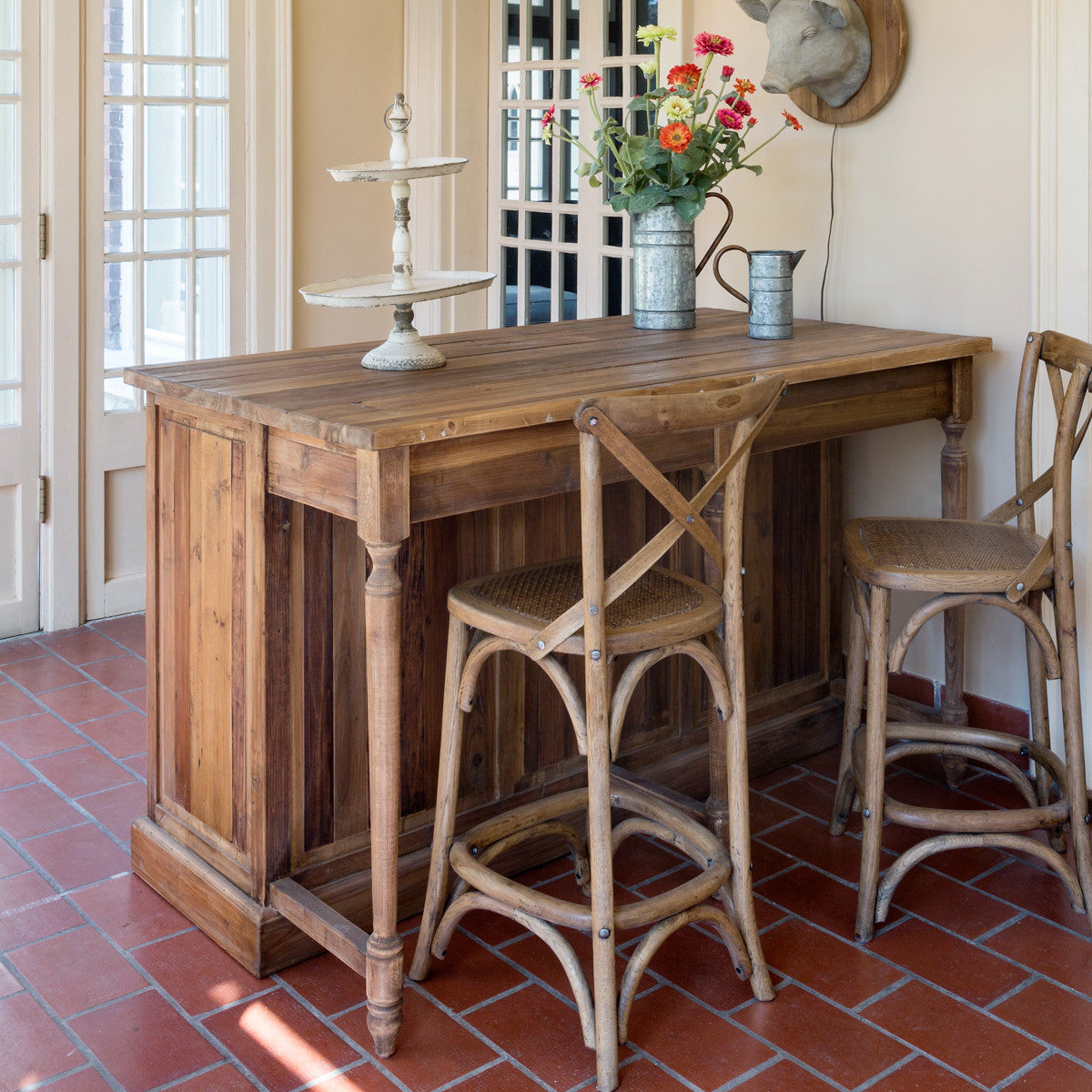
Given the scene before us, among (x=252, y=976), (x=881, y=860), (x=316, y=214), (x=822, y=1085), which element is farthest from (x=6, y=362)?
(x=822, y=1085)

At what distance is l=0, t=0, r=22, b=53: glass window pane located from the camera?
4.24 meters

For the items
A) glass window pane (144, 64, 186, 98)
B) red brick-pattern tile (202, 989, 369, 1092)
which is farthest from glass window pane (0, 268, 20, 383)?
red brick-pattern tile (202, 989, 369, 1092)

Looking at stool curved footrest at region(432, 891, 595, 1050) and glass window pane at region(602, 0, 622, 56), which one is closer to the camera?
stool curved footrest at region(432, 891, 595, 1050)

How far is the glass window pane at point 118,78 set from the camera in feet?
14.7

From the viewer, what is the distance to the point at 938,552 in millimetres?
2865

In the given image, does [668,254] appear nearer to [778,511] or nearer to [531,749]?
[778,511]

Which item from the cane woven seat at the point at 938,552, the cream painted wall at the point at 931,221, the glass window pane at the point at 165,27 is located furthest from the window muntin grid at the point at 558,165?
the cane woven seat at the point at 938,552

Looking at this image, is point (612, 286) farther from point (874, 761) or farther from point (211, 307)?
point (874, 761)

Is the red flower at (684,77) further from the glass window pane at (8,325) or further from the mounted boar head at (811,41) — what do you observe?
the glass window pane at (8,325)

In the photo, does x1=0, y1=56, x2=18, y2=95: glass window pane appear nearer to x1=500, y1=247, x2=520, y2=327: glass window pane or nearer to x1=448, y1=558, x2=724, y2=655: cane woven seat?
x1=500, y1=247, x2=520, y2=327: glass window pane

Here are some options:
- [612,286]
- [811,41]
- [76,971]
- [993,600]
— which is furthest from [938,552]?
[612,286]

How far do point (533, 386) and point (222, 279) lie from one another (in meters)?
2.59

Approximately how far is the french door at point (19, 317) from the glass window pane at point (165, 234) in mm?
403

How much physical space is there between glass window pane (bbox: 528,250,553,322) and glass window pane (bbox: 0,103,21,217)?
1785 mm
